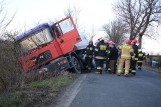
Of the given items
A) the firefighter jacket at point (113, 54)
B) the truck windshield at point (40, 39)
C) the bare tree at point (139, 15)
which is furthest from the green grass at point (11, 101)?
the bare tree at point (139, 15)

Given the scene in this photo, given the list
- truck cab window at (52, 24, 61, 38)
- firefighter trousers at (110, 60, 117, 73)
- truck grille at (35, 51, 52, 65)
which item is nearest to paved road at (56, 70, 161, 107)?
truck grille at (35, 51, 52, 65)

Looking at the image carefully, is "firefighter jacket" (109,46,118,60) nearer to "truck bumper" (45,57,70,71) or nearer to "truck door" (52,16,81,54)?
"truck door" (52,16,81,54)

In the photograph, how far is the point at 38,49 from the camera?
16.7 m

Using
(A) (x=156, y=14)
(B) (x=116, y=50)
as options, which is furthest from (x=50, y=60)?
(A) (x=156, y=14)

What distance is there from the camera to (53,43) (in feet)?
55.0

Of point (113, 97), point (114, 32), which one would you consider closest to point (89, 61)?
point (113, 97)

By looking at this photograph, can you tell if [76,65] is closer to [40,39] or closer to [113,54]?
[113,54]

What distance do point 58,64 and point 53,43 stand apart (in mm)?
1082

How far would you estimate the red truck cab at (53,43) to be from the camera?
653 inches

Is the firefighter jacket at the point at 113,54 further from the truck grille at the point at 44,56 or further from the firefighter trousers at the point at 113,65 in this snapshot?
the truck grille at the point at 44,56

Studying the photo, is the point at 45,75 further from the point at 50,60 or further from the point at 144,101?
the point at 144,101

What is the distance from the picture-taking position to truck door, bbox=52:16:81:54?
55.7 ft

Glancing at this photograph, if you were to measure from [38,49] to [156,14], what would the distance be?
33397 millimetres

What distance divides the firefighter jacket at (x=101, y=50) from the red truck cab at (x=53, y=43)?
1276mm
